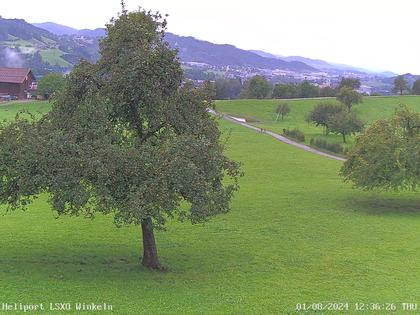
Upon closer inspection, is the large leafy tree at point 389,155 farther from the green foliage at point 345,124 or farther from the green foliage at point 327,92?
the green foliage at point 327,92

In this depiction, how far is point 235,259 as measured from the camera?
2833cm

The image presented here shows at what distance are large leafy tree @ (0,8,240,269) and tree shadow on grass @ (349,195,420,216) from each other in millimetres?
23699

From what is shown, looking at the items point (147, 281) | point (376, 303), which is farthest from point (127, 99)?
point (376, 303)

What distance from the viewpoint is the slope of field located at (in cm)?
2145

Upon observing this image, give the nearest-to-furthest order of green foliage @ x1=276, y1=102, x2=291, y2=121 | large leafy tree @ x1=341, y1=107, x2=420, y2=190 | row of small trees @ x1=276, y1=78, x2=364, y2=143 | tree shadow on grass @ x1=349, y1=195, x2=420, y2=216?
large leafy tree @ x1=341, y1=107, x2=420, y2=190
tree shadow on grass @ x1=349, y1=195, x2=420, y2=216
row of small trees @ x1=276, y1=78, x2=364, y2=143
green foliage @ x1=276, y1=102, x2=291, y2=121

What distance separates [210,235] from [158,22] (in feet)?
51.1

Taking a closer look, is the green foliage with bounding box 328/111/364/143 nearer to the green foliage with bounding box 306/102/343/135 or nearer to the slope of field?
the green foliage with bounding box 306/102/343/135

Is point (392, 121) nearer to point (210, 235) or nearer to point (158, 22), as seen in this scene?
point (210, 235)

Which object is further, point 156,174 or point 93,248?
point 93,248

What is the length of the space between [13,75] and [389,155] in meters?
128

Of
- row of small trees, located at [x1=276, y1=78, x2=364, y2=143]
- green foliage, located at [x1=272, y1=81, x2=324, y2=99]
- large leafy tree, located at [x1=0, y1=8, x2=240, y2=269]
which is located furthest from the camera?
green foliage, located at [x1=272, y1=81, x2=324, y2=99]

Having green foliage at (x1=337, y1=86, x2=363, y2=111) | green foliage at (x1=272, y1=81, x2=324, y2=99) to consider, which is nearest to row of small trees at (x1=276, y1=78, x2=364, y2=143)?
green foliage at (x1=337, y1=86, x2=363, y2=111)

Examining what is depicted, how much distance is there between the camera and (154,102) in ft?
76.5

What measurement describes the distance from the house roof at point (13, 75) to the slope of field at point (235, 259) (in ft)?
357
